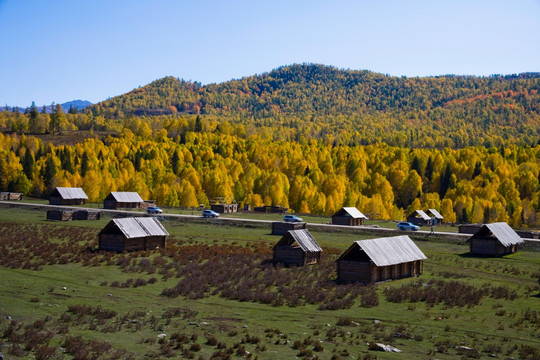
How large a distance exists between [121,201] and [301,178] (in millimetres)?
56690

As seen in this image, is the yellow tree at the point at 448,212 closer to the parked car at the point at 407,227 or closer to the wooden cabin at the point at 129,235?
the parked car at the point at 407,227

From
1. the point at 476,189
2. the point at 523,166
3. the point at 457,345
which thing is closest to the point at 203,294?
the point at 457,345

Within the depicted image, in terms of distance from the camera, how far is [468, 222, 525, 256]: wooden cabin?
2264 inches

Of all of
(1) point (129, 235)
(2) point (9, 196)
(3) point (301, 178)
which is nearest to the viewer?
Result: (1) point (129, 235)

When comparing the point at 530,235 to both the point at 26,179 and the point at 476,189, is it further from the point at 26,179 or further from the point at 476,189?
the point at 26,179

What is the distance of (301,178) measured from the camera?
14475 cm

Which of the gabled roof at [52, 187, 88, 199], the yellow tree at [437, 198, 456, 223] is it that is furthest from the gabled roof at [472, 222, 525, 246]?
the yellow tree at [437, 198, 456, 223]

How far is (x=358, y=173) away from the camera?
16112 centimetres

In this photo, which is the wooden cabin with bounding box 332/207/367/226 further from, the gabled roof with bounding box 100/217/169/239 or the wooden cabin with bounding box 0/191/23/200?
the wooden cabin with bounding box 0/191/23/200

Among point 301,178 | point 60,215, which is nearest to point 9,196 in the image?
point 60,215

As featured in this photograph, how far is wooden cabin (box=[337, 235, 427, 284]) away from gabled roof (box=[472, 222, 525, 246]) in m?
15.1

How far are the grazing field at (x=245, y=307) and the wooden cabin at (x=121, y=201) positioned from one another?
3762cm

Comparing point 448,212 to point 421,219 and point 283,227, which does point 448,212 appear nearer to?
point 421,219

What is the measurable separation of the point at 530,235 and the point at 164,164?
117 meters
